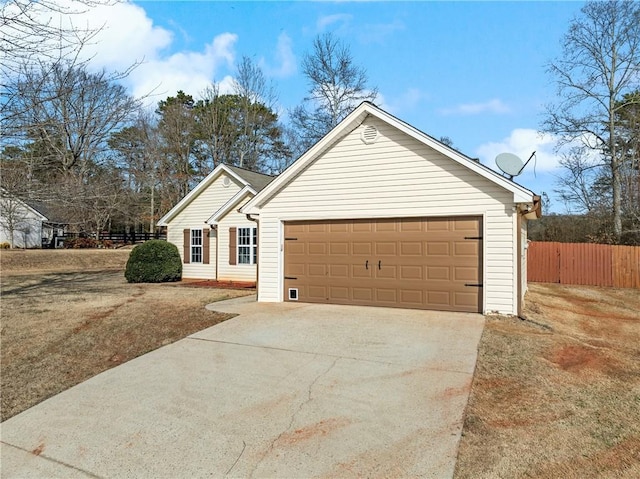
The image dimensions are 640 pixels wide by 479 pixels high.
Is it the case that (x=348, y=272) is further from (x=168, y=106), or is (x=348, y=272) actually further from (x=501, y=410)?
→ (x=168, y=106)

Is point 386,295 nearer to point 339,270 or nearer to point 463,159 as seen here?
point 339,270

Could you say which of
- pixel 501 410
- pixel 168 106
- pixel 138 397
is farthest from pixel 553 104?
pixel 168 106

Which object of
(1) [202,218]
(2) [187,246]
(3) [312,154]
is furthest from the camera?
(2) [187,246]

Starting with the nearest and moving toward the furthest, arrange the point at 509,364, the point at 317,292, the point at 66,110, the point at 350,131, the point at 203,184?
the point at 509,364 → the point at 66,110 → the point at 350,131 → the point at 317,292 → the point at 203,184

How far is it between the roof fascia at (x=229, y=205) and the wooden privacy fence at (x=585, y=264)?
12.8 meters

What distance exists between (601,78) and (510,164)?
52.4 feet

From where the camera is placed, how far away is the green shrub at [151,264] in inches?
610

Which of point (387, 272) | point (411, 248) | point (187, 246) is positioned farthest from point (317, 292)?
point (187, 246)

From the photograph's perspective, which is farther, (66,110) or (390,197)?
(390,197)

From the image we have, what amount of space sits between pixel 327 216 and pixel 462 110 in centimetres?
793

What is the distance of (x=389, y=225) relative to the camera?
9.08 m

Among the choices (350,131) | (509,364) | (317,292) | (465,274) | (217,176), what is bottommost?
(509,364)

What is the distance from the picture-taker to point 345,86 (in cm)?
2334

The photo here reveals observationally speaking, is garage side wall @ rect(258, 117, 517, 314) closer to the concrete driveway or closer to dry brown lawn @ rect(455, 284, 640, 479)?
dry brown lawn @ rect(455, 284, 640, 479)
